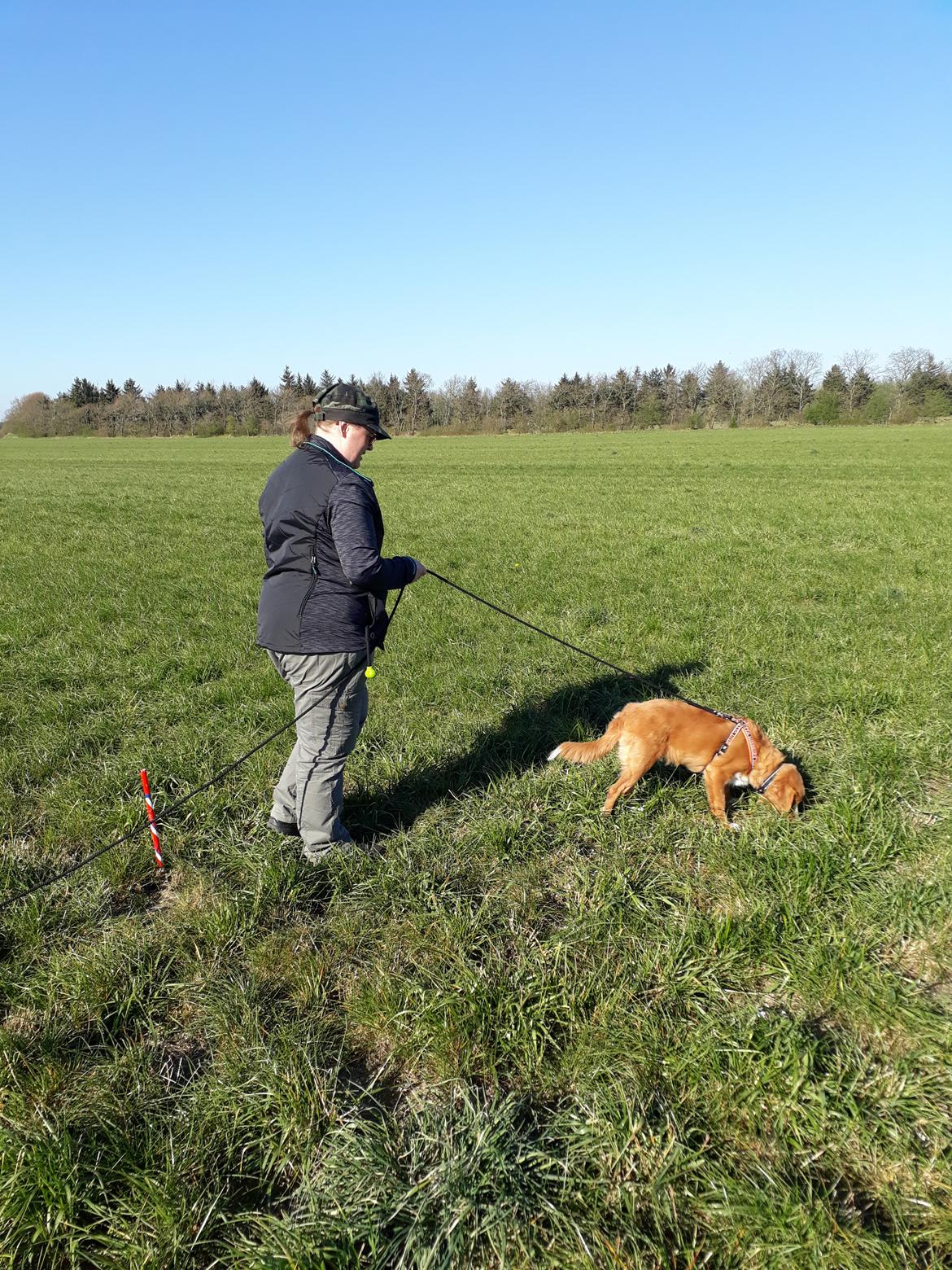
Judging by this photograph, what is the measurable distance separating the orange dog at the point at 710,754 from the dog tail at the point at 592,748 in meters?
0.06

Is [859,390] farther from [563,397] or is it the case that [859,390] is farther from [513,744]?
[513,744]

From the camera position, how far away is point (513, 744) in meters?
5.25

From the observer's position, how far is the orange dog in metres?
4.22

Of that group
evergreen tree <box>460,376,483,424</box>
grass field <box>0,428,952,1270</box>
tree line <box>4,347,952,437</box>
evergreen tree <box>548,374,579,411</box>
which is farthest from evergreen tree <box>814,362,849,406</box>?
grass field <box>0,428,952,1270</box>

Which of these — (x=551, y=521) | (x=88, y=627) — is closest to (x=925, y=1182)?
(x=88, y=627)

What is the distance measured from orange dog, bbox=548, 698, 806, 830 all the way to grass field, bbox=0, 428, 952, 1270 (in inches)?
7.4

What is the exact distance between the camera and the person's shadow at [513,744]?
449 cm

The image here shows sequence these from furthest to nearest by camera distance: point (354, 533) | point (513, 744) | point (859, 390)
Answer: point (859, 390)
point (513, 744)
point (354, 533)

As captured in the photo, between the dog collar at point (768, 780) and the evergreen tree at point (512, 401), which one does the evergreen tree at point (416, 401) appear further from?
the dog collar at point (768, 780)

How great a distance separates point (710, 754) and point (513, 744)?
150 centimetres

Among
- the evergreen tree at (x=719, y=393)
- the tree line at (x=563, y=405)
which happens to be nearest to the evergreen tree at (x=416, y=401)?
the tree line at (x=563, y=405)

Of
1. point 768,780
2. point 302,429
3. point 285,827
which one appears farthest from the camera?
point 768,780

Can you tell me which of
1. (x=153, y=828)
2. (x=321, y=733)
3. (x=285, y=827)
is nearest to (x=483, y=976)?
(x=321, y=733)

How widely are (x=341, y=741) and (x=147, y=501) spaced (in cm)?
1877
